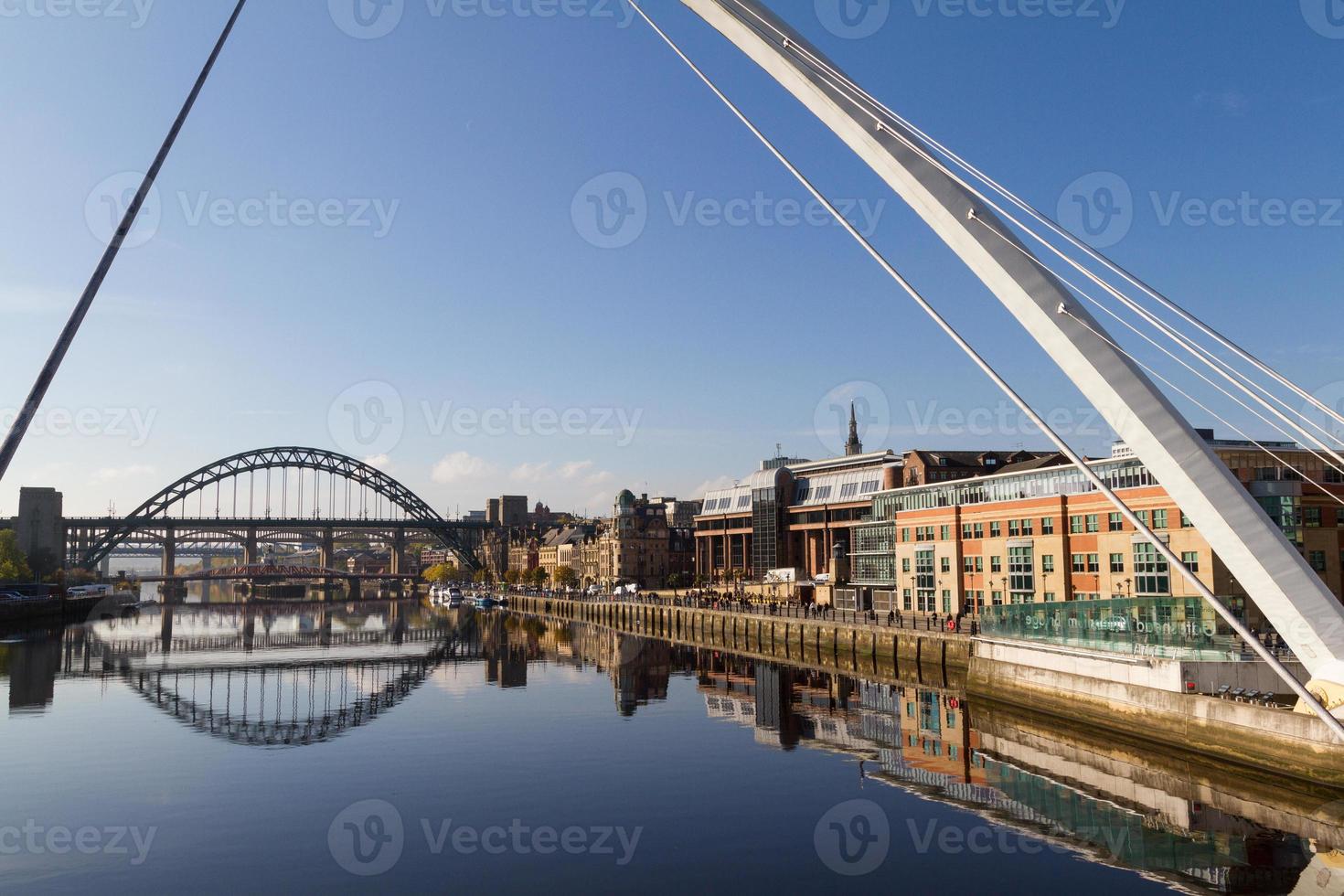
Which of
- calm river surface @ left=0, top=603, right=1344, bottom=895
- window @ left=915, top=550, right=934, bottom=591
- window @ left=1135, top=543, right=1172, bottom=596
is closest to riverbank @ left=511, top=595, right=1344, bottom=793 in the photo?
calm river surface @ left=0, top=603, right=1344, bottom=895

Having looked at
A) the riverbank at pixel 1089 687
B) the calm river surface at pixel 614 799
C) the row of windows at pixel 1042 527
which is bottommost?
the calm river surface at pixel 614 799

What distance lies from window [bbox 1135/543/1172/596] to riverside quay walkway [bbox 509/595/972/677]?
9.16 meters

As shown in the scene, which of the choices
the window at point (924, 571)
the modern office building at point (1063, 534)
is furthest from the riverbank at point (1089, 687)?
the window at point (924, 571)

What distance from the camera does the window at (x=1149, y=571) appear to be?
48.2 metres

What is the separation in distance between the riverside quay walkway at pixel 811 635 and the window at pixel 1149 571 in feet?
30.1

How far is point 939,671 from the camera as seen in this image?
48.8m

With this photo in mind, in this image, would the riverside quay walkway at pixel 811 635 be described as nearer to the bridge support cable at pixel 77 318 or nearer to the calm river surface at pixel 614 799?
the calm river surface at pixel 614 799

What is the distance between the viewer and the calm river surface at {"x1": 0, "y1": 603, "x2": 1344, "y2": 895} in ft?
66.4

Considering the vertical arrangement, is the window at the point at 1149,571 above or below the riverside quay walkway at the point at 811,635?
above

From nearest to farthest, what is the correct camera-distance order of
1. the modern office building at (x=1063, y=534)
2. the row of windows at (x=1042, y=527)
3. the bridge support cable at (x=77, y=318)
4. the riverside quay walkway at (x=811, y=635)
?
the bridge support cable at (x=77, y=318) < the modern office building at (x=1063, y=534) < the row of windows at (x=1042, y=527) < the riverside quay walkway at (x=811, y=635)

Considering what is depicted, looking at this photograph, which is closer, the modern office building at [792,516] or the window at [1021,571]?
the window at [1021,571]

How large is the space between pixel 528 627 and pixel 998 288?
89.9 meters

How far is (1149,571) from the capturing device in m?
49.0

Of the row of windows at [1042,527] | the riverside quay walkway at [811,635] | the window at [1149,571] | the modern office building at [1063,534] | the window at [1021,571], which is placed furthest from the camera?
the window at [1021,571]
